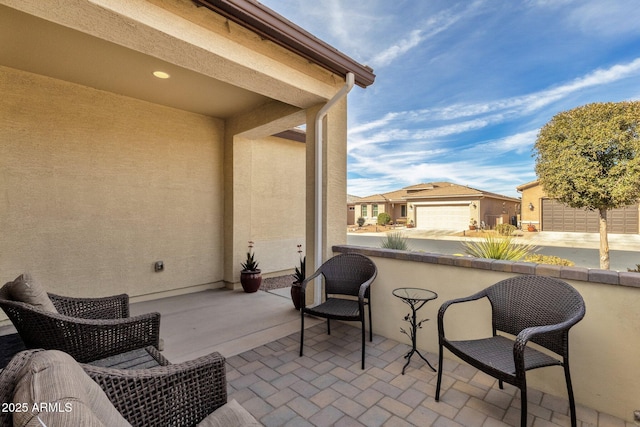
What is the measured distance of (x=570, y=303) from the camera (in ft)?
6.54

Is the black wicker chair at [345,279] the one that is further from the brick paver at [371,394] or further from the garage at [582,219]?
the garage at [582,219]

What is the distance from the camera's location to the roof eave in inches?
98.9

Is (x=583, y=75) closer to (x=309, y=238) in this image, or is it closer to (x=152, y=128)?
(x=309, y=238)

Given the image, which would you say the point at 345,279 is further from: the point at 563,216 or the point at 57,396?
the point at 563,216

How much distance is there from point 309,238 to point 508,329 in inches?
98.8

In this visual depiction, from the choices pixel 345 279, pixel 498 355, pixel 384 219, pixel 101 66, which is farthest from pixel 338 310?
pixel 384 219

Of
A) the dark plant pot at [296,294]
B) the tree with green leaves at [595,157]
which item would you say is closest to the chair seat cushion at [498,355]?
the dark plant pot at [296,294]

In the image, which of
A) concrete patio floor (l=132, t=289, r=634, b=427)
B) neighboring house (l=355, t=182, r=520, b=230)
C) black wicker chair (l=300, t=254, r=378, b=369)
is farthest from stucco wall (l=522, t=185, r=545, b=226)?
concrete patio floor (l=132, t=289, r=634, b=427)

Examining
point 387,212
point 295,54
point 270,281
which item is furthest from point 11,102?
point 387,212

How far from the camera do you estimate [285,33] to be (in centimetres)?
288

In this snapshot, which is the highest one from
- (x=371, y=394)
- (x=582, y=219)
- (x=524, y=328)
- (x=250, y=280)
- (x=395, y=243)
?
(x=582, y=219)

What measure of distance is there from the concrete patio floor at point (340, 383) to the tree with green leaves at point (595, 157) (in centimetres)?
636

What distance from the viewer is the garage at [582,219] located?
12.6m

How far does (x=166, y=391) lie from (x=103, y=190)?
164 inches
